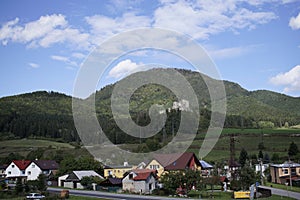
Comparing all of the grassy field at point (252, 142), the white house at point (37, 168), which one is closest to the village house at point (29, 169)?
the white house at point (37, 168)

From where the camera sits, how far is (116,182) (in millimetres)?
52750

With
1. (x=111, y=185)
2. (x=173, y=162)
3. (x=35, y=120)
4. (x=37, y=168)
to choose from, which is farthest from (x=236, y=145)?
(x=35, y=120)

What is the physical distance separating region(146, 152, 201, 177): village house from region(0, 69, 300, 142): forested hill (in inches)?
2156

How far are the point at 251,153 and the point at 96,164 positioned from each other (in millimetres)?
37488

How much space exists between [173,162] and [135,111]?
8157cm

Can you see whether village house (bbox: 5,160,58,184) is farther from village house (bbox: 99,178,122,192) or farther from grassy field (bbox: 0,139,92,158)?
village house (bbox: 99,178,122,192)

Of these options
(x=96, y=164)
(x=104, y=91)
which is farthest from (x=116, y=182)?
(x=104, y=91)

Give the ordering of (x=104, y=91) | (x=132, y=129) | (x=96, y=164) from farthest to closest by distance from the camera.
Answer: (x=104, y=91)
(x=132, y=129)
(x=96, y=164)

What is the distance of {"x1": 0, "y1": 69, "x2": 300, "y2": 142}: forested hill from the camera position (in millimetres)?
136875

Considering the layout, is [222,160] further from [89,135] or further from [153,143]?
[89,135]

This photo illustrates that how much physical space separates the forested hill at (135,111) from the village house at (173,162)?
54770 mm

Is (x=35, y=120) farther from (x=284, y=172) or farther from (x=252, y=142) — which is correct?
(x=284, y=172)

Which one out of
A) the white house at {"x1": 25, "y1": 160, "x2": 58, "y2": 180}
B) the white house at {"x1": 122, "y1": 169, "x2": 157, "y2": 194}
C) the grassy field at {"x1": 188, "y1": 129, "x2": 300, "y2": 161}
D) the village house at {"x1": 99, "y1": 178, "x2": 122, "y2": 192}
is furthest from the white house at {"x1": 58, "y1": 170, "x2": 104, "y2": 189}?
the grassy field at {"x1": 188, "y1": 129, "x2": 300, "y2": 161}

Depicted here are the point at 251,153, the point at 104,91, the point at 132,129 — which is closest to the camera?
the point at 251,153
